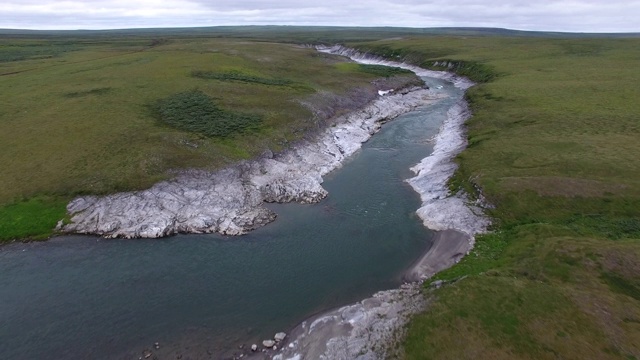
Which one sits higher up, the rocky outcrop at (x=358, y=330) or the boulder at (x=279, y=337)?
the rocky outcrop at (x=358, y=330)

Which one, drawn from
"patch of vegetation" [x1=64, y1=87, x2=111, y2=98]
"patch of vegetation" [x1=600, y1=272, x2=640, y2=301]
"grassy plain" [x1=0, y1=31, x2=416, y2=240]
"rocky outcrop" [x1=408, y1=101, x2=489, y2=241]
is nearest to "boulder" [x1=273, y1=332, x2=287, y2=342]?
"rocky outcrop" [x1=408, y1=101, x2=489, y2=241]

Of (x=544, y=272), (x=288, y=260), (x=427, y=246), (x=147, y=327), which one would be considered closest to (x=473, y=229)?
(x=427, y=246)

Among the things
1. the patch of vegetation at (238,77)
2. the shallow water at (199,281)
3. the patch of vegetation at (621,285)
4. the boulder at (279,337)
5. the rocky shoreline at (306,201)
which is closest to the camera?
the rocky shoreline at (306,201)

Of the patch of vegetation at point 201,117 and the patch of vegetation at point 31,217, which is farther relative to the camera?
the patch of vegetation at point 201,117

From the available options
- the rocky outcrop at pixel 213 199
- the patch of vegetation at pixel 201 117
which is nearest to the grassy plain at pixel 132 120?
the patch of vegetation at pixel 201 117

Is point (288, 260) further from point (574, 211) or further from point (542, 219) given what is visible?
point (574, 211)

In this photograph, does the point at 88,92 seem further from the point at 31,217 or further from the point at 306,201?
the point at 306,201

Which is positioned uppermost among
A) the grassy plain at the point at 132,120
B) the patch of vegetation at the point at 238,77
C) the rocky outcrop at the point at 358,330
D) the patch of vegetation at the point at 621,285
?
the patch of vegetation at the point at 238,77

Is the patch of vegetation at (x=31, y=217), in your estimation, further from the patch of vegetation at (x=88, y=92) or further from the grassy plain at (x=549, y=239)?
the patch of vegetation at (x=88, y=92)
